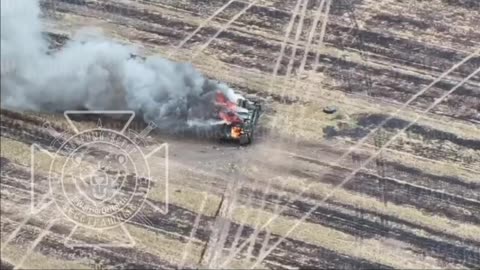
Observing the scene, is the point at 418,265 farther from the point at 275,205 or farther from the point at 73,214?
the point at 73,214

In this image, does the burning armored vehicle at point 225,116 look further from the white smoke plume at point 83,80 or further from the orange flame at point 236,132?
the white smoke plume at point 83,80

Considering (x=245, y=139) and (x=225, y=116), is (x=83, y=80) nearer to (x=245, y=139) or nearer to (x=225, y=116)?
(x=225, y=116)

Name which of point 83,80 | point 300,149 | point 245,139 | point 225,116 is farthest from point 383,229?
point 83,80

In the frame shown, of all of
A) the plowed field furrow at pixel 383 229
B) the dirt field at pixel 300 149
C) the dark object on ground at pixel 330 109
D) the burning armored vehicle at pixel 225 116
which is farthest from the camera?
the dark object on ground at pixel 330 109

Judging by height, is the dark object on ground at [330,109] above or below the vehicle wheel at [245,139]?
above

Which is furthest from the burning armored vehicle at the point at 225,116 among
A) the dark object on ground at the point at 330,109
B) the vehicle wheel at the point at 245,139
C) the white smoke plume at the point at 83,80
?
the dark object on ground at the point at 330,109

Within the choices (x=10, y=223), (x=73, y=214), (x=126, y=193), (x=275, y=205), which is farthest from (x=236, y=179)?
(x=10, y=223)

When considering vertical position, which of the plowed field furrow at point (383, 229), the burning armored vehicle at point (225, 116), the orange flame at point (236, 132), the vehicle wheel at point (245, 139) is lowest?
the plowed field furrow at point (383, 229)

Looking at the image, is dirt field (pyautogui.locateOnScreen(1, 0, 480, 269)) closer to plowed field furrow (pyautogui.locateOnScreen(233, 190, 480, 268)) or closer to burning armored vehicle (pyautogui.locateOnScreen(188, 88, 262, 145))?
plowed field furrow (pyautogui.locateOnScreen(233, 190, 480, 268))
